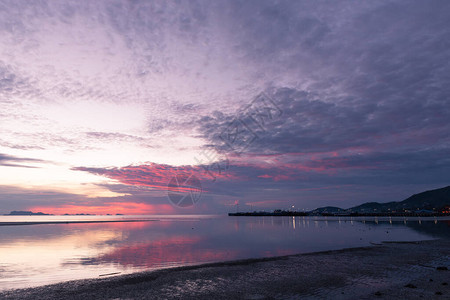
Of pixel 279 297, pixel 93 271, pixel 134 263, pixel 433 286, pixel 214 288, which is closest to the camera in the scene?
pixel 279 297

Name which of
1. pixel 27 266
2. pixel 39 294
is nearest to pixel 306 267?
pixel 39 294

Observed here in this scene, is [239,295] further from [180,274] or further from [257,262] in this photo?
[257,262]

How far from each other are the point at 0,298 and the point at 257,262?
23.6m

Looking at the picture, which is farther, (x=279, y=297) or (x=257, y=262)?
(x=257, y=262)

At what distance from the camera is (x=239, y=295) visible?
18719 millimetres

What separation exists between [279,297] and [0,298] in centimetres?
1868

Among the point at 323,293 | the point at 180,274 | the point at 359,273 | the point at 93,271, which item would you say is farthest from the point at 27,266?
the point at 359,273

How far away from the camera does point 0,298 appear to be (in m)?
18.6

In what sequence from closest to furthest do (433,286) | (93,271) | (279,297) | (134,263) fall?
1. (279,297)
2. (433,286)
3. (93,271)
4. (134,263)

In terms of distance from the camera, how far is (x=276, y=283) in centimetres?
2186

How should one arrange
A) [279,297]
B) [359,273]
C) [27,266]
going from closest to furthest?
[279,297] < [359,273] < [27,266]

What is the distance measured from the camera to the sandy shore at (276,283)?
735 inches

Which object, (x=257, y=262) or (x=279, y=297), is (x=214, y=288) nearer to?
(x=279, y=297)

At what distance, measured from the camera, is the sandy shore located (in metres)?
18.7
